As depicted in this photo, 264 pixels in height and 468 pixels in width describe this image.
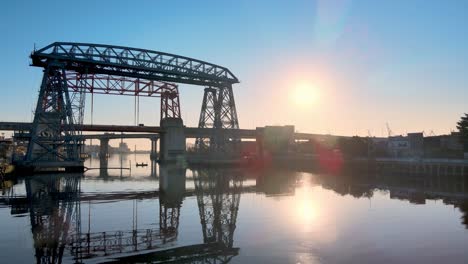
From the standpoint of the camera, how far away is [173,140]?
253ft

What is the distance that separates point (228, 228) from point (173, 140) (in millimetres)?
59278

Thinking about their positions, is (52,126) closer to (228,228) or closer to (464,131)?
(228,228)

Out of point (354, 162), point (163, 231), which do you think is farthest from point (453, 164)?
point (163, 231)

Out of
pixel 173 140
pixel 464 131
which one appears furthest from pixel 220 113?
pixel 464 131

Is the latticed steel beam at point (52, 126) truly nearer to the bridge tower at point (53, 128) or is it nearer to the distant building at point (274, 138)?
the bridge tower at point (53, 128)

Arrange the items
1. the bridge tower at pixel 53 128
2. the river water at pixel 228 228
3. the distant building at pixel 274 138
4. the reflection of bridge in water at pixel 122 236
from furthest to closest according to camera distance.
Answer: the distant building at pixel 274 138 → the bridge tower at pixel 53 128 → the river water at pixel 228 228 → the reflection of bridge in water at pixel 122 236

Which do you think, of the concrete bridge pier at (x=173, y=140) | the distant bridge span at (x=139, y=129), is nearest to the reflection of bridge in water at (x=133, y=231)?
the distant bridge span at (x=139, y=129)

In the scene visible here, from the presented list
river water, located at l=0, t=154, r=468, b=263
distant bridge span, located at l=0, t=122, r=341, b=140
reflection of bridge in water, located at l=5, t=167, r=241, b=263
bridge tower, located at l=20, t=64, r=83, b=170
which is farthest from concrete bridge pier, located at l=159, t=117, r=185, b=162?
reflection of bridge in water, located at l=5, t=167, r=241, b=263

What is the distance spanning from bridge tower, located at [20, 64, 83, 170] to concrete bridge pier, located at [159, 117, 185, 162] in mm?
24533

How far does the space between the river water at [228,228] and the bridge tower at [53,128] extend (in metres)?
20.3

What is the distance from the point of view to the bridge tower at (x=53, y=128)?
5038 cm

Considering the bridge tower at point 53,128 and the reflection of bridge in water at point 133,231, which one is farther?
the bridge tower at point 53,128

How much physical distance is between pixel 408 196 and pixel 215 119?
4773 cm

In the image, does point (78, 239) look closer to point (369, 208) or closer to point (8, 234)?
point (8, 234)
